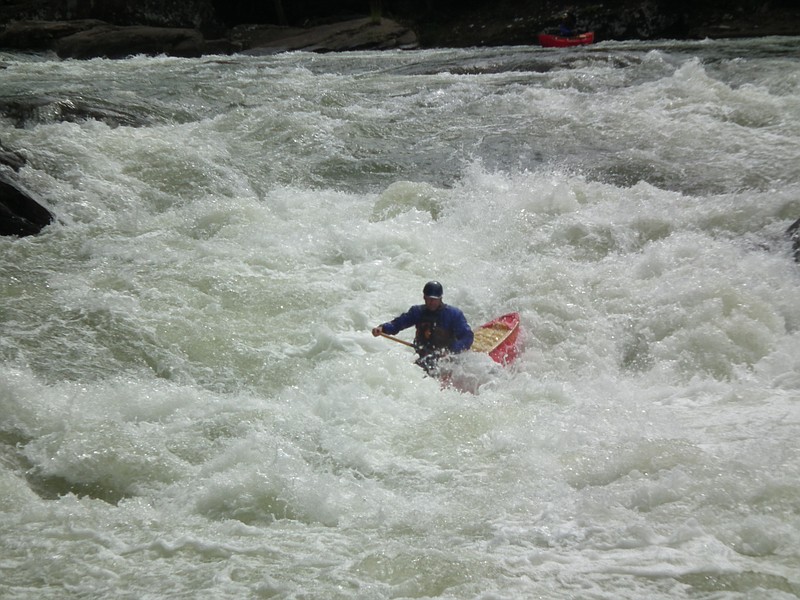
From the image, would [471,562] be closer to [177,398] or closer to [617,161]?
[177,398]

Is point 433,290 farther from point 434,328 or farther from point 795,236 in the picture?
point 795,236

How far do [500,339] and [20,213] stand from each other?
4366 millimetres

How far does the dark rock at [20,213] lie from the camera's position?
24.4ft

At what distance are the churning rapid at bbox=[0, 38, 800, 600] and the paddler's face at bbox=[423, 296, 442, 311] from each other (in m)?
0.50

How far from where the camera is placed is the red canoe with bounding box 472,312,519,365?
234 inches

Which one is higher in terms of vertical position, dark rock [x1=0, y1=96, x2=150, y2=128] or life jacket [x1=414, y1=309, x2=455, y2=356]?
dark rock [x1=0, y1=96, x2=150, y2=128]

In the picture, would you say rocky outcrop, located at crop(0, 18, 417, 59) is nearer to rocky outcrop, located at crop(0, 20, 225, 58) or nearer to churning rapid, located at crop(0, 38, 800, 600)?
rocky outcrop, located at crop(0, 20, 225, 58)

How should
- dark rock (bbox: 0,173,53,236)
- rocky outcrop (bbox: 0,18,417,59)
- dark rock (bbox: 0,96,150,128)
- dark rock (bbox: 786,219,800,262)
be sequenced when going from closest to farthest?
dark rock (bbox: 786,219,800,262) → dark rock (bbox: 0,173,53,236) → dark rock (bbox: 0,96,150,128) → rocky outcrop (bbox: 0,18,417,59)

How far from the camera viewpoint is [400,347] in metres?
6.39

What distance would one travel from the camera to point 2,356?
5.39 m

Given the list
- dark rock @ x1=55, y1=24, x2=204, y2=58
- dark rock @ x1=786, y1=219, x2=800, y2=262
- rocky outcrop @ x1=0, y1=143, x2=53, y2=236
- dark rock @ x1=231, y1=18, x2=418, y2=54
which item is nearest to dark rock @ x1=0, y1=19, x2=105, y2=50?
dark rock @ x1=55, y1=24, x2=204, y2=58

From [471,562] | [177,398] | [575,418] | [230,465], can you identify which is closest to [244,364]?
[177,398]

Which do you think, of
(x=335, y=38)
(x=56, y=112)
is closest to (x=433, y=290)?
(x=56, y=112)

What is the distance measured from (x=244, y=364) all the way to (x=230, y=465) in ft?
4.70
